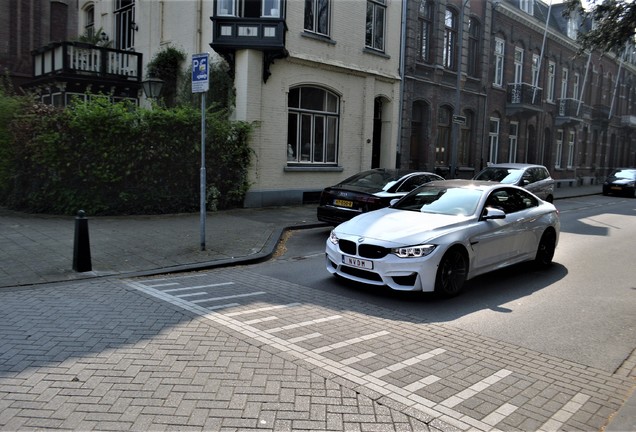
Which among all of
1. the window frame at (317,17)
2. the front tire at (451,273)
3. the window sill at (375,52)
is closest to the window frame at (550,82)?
the window sill at (375,52)

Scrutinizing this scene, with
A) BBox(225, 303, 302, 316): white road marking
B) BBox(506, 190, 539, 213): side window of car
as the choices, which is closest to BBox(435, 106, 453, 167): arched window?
BBox(506, 190, 539, 213): side window of car

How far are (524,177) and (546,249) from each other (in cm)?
851

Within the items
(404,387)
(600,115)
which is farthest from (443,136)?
(600,115)

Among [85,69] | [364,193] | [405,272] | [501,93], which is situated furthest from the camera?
[501,93]

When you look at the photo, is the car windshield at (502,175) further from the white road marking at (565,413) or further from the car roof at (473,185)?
the white road marking at (565,413)

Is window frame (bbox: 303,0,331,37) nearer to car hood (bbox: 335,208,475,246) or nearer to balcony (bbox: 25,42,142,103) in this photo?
balcony (bbox: 25,42,142,103)

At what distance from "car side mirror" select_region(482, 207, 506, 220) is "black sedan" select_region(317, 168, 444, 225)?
3702 millimetres

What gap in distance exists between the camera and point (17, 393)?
3967mm

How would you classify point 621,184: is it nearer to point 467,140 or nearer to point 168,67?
point 467,140

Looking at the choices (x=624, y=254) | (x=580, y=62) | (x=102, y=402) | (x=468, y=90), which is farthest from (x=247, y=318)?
(x=580, y=62)

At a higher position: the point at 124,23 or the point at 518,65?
the point at 518,65

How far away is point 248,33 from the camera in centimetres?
1569

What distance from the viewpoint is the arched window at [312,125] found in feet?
58.2

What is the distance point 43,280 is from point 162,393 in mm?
4577
